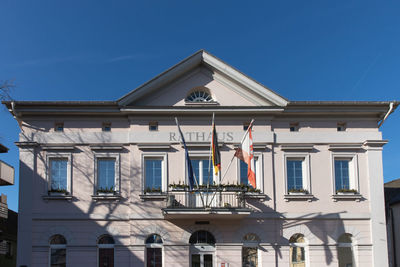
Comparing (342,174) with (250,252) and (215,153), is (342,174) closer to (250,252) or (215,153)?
(250,252)

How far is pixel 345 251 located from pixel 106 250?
34.7 feet

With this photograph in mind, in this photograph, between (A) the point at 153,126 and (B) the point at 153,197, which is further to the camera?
(A) the point at 153,126

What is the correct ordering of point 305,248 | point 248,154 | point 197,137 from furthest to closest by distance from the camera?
point 197,137
point 305,248
point 248,154

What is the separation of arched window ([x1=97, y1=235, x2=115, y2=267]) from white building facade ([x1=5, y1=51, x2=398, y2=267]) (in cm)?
4

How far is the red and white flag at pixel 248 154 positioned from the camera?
64.8 feet

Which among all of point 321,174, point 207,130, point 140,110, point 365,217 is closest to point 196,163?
point 207,130

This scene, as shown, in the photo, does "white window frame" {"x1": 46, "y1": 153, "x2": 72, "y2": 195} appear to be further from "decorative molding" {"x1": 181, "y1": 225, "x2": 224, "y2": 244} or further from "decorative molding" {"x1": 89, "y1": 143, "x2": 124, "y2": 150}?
"decorative molding" {"x1": 181, "y1": 225, "x2": 224, "y2": 244}

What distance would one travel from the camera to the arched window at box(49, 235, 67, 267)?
2095 cm

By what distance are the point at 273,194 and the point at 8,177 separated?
1246 cm

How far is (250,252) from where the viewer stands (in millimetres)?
21344

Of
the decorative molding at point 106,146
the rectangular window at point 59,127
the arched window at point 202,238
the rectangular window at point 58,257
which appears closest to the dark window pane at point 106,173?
the decorative molding at point 106,146

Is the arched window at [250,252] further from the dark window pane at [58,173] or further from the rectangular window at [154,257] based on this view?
the dark window pane at [58,173]

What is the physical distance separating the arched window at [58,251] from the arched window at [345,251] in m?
12.1

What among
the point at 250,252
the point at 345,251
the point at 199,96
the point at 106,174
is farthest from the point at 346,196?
the point at 106,174
